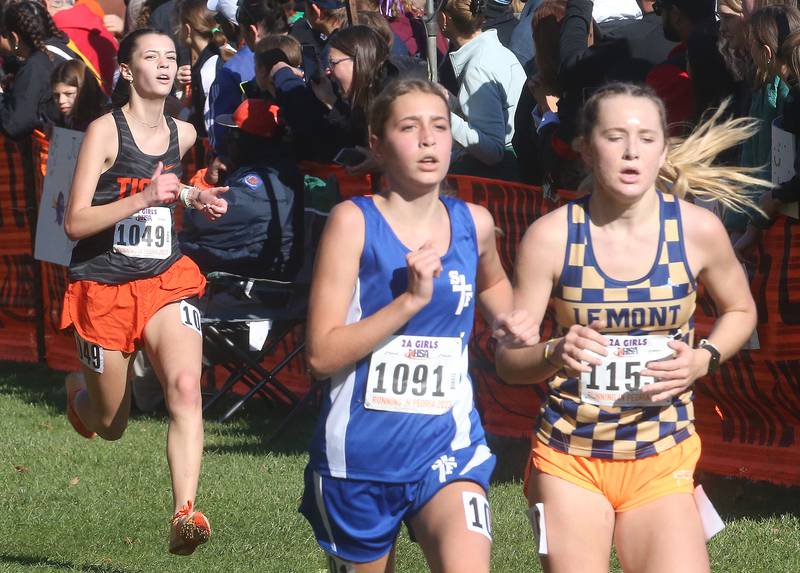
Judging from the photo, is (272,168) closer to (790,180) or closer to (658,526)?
(790,180)

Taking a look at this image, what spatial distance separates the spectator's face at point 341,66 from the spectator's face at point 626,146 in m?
3.55

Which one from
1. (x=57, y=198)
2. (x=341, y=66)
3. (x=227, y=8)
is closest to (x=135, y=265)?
(x=341, y=66)

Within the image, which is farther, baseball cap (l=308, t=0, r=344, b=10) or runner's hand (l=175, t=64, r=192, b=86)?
runner's hand (l=175, t=64, r=192, b=86)

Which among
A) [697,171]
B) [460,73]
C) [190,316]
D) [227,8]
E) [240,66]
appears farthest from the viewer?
[227,8]

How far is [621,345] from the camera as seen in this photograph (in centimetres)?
404

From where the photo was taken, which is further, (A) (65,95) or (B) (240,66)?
(A) (65,95)

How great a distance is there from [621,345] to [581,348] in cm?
31

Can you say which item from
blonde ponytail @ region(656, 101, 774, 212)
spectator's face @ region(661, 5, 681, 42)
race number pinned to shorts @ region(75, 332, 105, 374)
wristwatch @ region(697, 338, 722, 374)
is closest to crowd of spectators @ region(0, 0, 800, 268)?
spectator's face @ region(661, 5, 681, 42)

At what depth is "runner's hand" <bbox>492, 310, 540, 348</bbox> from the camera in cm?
379

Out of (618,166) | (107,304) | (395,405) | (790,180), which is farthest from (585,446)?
(107,304)

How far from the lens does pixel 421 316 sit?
3.99 meters

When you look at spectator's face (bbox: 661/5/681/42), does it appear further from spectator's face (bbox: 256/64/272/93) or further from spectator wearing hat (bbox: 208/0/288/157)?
spectator wearing hat (bbox: 208/0/288/157)

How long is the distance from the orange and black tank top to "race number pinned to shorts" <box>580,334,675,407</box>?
9.13 ft

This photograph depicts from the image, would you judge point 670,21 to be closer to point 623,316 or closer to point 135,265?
point 135,265
